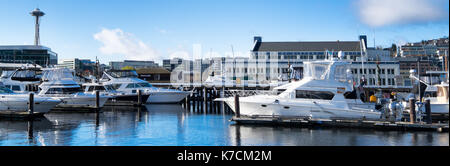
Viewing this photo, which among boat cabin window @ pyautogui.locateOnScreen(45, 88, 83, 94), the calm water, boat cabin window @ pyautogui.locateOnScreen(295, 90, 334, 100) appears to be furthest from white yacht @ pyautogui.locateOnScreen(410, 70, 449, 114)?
boat cabin window @ pyautogui.locateOnScreen(45, 88, 83, 94)

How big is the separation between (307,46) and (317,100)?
5178 cm

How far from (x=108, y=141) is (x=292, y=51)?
5849cm

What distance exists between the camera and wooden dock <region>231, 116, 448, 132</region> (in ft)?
69.9

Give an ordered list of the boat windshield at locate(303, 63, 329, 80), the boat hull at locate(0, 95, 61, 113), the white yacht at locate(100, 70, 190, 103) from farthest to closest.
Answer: the white yacht at locate(100, 70, 190, 103), the boat hull at locate(0, 95, 61, 113), the boat windshield at locate(303, 63, 329, 80)

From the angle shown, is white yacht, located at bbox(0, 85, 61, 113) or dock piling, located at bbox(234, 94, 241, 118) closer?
dock piling, located at bbox(234, 94, 241, 118)

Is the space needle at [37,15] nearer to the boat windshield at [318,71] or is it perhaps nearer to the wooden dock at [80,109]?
the wooden dock at [80,109]

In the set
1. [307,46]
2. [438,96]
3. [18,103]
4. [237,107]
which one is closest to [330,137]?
[237,107]

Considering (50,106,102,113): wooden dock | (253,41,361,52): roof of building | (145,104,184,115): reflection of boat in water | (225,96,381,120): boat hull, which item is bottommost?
(145,104,184,115): reflection of boat in water

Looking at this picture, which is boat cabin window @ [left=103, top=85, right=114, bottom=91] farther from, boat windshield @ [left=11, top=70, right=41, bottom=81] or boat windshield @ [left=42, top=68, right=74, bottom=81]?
boat windshield @ [left=11, top=70, right=41, bottom=81]

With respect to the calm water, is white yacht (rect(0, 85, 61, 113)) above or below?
above

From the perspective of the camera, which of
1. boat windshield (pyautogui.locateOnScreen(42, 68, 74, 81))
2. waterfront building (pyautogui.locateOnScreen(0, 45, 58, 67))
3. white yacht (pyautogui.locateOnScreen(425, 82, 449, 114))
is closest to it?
white yacht (pyautogui.locateOnScreen(425, 82, 449, 114))

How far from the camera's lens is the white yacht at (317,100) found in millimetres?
24328
